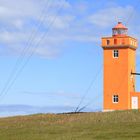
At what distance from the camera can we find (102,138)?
27234mm

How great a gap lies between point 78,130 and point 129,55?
27.8 m

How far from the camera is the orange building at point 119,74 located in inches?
2288

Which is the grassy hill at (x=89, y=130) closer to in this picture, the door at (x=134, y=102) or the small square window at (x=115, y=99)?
the small square window at (x=115, y=99)

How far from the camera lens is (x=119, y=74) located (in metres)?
58.6

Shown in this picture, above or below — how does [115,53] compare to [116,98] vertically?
→ above

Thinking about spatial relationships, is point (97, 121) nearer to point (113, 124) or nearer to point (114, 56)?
point (113, 124)

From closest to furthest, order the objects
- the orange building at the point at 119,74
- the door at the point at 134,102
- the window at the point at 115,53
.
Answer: the orange building at the point at 119,74, the door at the point at 134,102, the window at the point at 115,53

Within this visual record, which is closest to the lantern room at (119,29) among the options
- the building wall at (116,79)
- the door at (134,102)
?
the building wall at (116,79)

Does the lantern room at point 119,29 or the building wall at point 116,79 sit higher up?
the lantern room at point 119,29

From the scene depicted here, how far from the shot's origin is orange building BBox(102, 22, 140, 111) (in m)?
58.1


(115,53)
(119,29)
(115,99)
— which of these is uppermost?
(119,29)

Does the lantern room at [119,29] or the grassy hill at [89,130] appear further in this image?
the lantern room at [119,29]

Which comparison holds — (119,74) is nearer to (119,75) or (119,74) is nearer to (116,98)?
(119,75)

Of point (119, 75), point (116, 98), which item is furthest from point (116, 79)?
point (116, 98)
